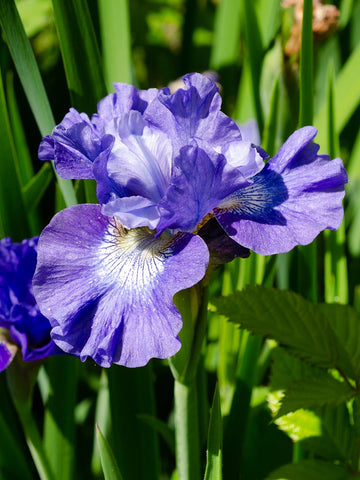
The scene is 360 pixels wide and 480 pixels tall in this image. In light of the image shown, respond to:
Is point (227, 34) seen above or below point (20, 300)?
above

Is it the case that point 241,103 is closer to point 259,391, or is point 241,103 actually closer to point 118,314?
point 259,391

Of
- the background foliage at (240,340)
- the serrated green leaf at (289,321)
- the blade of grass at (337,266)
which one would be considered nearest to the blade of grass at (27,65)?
the background foliage at (240,340)

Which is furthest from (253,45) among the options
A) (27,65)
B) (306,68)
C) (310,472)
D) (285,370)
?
(310,472)

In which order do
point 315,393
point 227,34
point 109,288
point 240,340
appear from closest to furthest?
point 109,288, point 315,393, point 240,340, point 227,34

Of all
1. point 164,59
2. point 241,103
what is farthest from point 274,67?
point 164,59

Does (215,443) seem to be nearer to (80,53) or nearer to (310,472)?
(310,472)

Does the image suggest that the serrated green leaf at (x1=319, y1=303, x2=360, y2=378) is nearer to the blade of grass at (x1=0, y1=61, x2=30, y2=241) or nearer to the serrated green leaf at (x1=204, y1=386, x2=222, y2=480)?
the serrated green leaf at (x1=204, y1=386, x2=222, y2=480)

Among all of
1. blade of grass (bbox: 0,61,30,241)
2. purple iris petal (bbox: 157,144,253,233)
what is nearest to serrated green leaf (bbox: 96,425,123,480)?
purple iris petal (bbox: 157,144,253,233)

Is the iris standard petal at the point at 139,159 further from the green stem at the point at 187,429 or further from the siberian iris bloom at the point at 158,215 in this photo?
the green stem at the point at 187,429
